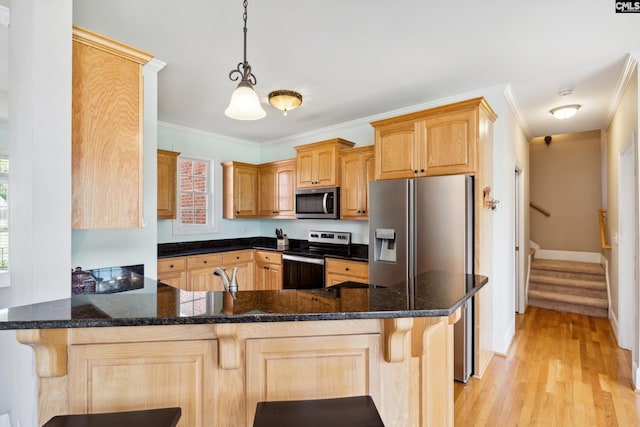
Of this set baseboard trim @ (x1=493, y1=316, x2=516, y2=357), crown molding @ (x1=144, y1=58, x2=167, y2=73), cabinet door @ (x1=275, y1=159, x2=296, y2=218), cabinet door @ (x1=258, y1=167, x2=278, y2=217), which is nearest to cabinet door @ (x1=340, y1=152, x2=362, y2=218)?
cabinet door @ (x1=275, y1=159, x2=296, y2=218)

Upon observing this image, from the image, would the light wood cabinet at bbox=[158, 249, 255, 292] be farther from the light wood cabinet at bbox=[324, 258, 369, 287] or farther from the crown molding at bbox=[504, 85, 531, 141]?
the crown molding at bbox=[504, 85, 531, 141]

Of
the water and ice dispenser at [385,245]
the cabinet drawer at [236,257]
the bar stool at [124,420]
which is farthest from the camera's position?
the cabinet drawer at [236,257]

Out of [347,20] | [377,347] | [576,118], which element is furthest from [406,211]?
[576,118]

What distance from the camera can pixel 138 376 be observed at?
1169 millimetres

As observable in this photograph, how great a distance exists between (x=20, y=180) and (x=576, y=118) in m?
5.33

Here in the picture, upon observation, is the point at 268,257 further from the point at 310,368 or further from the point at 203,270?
the point at 310,368

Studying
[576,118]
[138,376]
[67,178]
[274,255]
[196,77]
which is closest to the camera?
[138,376]

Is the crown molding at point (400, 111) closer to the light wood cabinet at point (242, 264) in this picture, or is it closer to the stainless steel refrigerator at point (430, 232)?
the stainless steel refrigerator at point (430, 232)

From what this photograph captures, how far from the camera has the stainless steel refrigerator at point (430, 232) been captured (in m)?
2.63

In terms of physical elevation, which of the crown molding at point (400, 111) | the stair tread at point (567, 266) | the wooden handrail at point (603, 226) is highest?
the crown molding at point (400, 111)

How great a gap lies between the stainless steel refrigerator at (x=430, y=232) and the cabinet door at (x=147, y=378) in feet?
5.63

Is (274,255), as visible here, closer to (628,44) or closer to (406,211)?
(406,211)

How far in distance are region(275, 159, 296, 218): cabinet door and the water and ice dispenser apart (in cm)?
180

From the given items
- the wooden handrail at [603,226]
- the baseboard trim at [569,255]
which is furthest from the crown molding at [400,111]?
the baseboard trim at [569,255]
